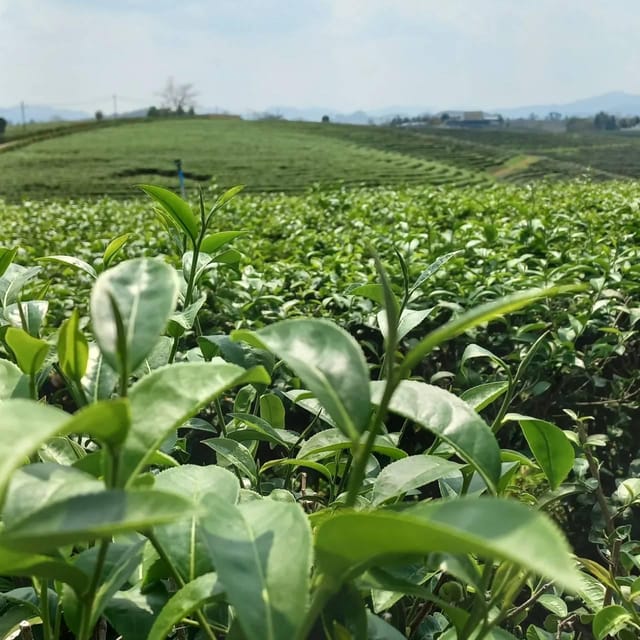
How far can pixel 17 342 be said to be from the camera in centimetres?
60

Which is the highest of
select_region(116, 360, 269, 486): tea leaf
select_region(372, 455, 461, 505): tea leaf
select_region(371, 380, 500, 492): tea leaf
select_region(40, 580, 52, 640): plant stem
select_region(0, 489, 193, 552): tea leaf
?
select_region(116, 360, 269, 486): tea leaf

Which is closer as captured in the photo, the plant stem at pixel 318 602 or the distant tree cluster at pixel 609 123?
the plant stem at pixel 318 602

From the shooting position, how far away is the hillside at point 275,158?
27.8 meters

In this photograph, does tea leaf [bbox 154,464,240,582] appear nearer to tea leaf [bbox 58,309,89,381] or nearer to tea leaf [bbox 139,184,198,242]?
tea leaf [bbox 58,309,89,381]

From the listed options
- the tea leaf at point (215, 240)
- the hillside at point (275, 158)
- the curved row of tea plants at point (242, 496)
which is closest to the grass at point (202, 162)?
the hillside at point (275, 158)

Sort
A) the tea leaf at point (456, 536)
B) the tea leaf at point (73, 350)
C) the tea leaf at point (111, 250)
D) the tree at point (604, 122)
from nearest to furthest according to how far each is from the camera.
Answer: the tea leaf at point (456, 536), the tea leaf at point (73, 350), the tea leaf at point (111, 250), the tree at point (604, 122)

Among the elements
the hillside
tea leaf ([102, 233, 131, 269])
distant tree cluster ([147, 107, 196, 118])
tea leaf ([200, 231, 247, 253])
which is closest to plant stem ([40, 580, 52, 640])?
tea leaf ([102, 233, 131, 269])

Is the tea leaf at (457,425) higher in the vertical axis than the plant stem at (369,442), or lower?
lower

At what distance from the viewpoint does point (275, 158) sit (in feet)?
114

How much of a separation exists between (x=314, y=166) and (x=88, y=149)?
12.3 metres

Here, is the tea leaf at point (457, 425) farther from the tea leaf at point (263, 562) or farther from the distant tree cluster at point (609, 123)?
the distant tree cluster at point (609, 123)

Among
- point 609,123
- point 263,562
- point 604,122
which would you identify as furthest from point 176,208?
point 604,122

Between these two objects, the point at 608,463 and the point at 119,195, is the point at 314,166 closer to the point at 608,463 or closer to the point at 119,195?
the point at 119,195

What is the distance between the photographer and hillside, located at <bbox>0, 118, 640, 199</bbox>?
91.1 feet
